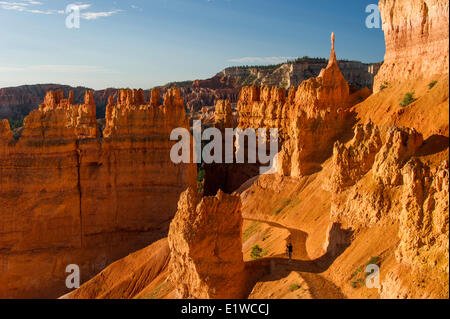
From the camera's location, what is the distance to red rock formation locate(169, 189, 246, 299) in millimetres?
19500

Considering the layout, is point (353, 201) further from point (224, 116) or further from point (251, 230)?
point (224, 116)

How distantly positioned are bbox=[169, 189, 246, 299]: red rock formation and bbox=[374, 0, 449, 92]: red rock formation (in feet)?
58.9

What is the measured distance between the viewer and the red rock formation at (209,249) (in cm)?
1950

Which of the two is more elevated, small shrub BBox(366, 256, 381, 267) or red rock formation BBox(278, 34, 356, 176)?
red rock formation BBox(278, 34, 356, 176)

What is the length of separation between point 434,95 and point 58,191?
24.6 m

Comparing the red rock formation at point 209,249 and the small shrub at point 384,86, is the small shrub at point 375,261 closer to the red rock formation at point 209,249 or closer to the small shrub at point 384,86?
the red rock formation at point 209,249

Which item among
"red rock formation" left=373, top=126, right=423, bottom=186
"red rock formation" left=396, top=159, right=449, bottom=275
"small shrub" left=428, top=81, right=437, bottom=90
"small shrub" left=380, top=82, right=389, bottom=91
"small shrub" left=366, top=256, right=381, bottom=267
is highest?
"small shrub" left=380, top=82, right=389, bottom=91

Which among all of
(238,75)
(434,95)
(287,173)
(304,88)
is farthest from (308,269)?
(238,75)

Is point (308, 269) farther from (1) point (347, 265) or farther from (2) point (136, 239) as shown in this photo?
(2) point (136, 239)

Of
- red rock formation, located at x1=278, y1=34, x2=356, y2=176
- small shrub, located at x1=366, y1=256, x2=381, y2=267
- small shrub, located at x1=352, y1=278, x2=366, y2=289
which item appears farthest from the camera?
red rock formation, located at x1=278, y1=34, x2=356, y2=176

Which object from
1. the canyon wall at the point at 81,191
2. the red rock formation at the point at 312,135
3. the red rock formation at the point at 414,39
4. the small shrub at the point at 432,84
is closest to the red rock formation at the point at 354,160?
the small shrub at the point at 432,84

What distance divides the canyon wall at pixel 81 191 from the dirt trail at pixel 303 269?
1491 centimetres

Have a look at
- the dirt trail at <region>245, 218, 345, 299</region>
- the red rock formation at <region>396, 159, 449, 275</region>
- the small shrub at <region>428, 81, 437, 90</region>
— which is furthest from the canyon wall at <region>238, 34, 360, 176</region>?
the red rock formation at <region>396, 159, 449, 275</region>

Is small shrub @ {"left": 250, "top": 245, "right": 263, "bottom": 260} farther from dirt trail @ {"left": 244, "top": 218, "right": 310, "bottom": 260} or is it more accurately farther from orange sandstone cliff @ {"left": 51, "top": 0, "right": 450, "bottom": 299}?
dirt trail @ {"left": 244, "top": 218, "right": 310, "bottom": 260}
